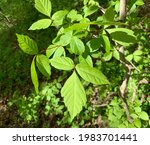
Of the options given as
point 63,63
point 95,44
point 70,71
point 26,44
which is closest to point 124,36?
point 95,44

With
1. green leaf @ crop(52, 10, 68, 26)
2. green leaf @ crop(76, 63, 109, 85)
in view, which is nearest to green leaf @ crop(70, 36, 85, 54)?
green leaf @ crop(76, 63, 109, 85)

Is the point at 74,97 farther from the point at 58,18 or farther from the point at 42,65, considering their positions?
the point at 58,18

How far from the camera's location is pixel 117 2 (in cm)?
173

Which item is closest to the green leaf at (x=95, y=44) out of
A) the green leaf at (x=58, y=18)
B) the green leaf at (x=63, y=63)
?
the green leaf at (x=63, y=63)

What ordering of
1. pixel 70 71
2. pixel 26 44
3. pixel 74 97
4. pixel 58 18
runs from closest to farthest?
pixel 74 97 → pixel 26 44 → pixel 58 18 → pixel 70 71

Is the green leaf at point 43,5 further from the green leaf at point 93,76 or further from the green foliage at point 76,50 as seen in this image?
the green leaf at point 93,76

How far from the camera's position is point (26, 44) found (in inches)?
39.3

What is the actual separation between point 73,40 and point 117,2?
0.80 metres

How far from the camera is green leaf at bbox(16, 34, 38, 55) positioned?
0.99 meters

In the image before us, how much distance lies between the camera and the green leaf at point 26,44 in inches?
39.0

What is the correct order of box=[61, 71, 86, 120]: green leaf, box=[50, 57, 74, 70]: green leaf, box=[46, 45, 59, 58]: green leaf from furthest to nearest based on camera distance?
box=[46, 45, 59, 58]: green leaf < box=[50, 57, 74, 70]: green leaf < box=[61, 71, 86, 120]: green leaf

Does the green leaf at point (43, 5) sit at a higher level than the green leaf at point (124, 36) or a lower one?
higher

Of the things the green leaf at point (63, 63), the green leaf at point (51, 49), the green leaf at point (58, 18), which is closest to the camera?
the green leaf at point (63, 63)

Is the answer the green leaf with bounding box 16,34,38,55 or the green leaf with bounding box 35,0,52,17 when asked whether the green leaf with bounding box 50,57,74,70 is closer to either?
the green leaf with bounding box 16,34,38,55
